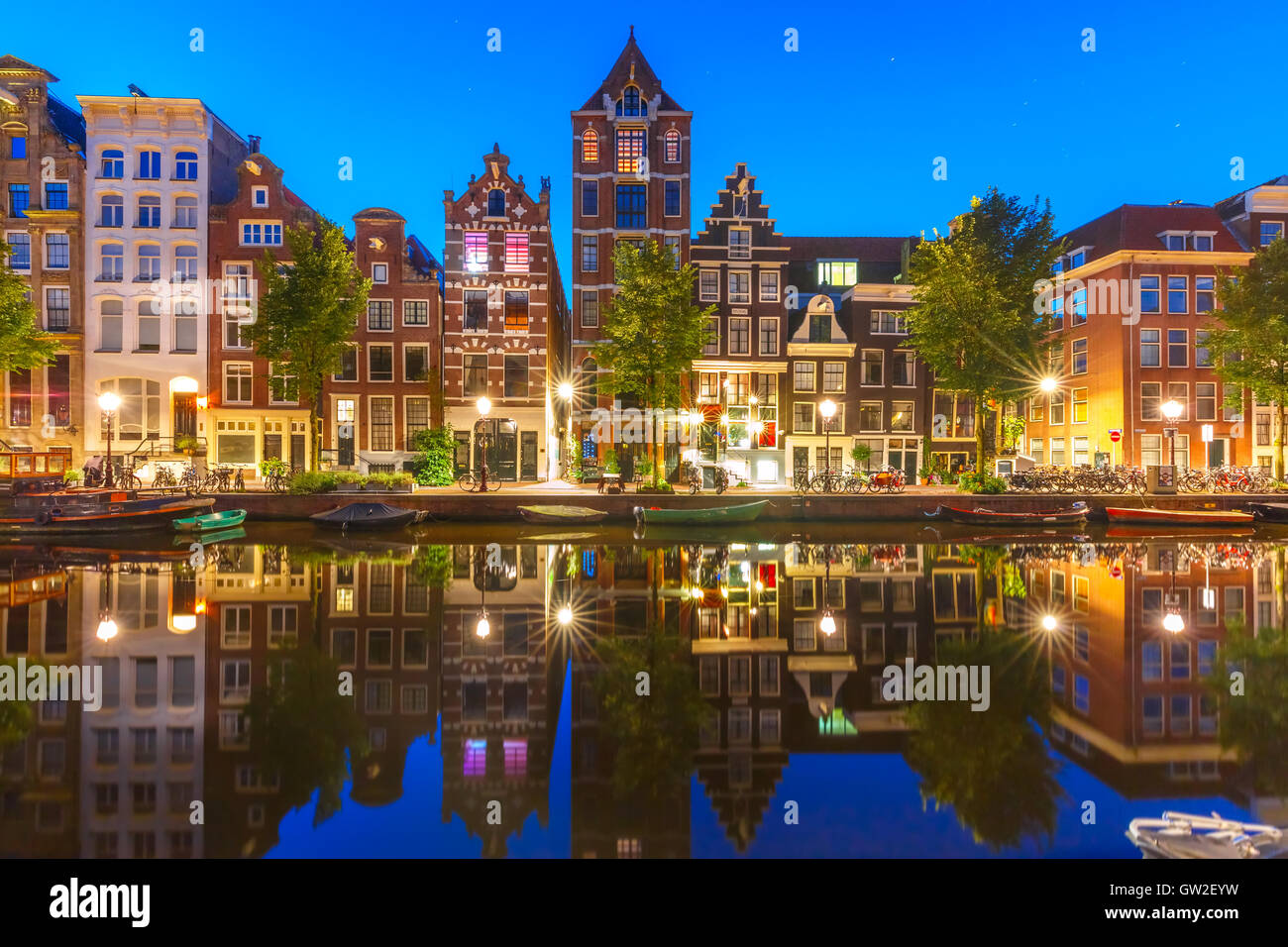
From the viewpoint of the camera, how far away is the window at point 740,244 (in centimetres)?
3991

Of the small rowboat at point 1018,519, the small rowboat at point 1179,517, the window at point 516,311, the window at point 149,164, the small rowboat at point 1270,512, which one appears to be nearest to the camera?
the small rowboat at point 1179,517

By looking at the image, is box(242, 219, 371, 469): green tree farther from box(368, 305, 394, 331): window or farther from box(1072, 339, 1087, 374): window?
box(1072, 339, 1087, 374): window

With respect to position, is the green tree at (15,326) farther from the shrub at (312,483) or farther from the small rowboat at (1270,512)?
the small rowboat at (1270,512)

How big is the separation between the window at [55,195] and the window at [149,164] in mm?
4280

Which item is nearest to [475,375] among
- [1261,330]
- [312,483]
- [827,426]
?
[312,483]

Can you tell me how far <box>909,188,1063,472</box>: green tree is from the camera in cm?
3180

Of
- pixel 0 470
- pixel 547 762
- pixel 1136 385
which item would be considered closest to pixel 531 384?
pixel 0 470

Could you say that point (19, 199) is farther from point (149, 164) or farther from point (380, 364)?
point (380, 364)

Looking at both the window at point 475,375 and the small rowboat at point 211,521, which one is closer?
the small rowboat at point 211,521

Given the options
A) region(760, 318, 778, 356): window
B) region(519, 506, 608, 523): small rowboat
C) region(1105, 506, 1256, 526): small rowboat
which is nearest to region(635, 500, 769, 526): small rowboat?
region(519, 506, 608, 523): small rowboat

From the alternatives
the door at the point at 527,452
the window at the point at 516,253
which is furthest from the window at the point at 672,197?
the door at the point at 527,452

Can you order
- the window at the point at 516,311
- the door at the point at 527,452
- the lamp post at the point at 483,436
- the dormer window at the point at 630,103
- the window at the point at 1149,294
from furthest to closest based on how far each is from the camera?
the window at the point at 1149,294 → the dormer window at the point at 630,103 → the door at the point at 527,452 → the window at the point at 516,311 → the lamp post at the point at 483,436

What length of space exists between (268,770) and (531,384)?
3292 centimetres

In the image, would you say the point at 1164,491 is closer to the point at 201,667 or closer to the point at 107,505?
the point at 201,667
